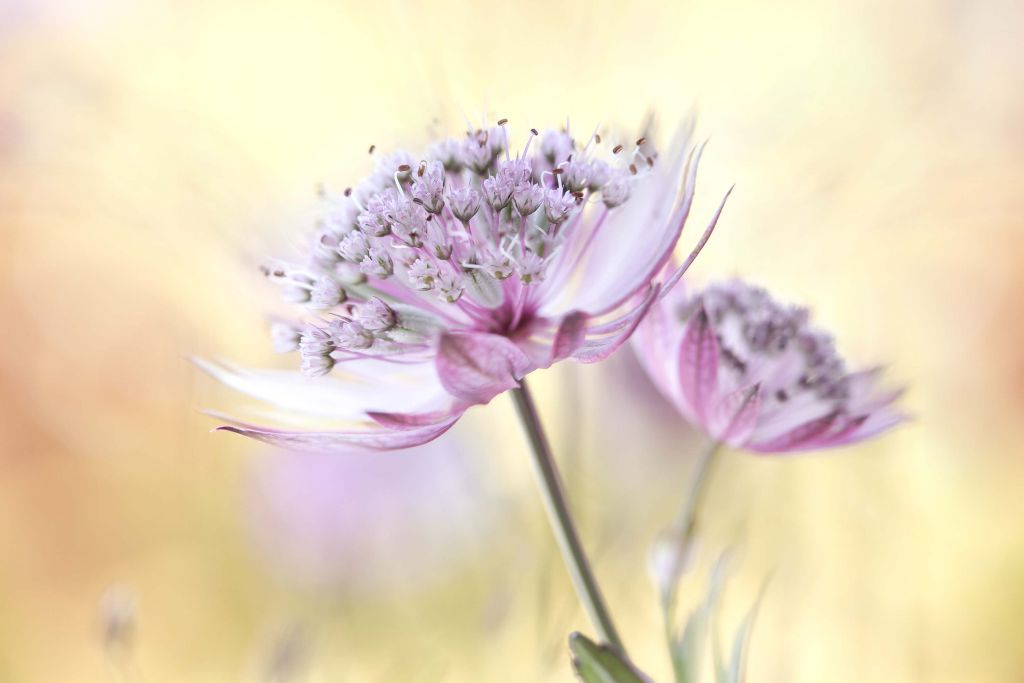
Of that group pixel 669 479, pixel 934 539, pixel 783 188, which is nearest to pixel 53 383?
pixel 669 479

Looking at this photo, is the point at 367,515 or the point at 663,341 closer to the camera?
the point at 663,341

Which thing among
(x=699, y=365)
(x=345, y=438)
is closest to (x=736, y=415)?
(x=699, y=365)

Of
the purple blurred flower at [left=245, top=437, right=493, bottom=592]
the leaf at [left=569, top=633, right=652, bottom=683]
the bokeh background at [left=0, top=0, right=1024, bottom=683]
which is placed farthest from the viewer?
the purple blurred flower at [left=245, top=437, right=493, bottom=592]

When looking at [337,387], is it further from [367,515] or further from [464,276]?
[367,515]

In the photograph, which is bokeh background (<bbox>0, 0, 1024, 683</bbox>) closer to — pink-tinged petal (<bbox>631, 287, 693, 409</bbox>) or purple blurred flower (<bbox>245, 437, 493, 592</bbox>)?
purple blurred flower (<bbox>245, 437, 493, 592</bbox>)

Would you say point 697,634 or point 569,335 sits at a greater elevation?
point 569,335

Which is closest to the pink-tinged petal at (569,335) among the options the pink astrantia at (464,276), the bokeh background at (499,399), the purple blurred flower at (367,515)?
the pink astrantia at (464,276)

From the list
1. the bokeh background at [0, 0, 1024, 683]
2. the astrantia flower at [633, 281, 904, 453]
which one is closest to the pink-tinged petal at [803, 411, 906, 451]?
the astrantia flower at [633, 281, 904, 453]
